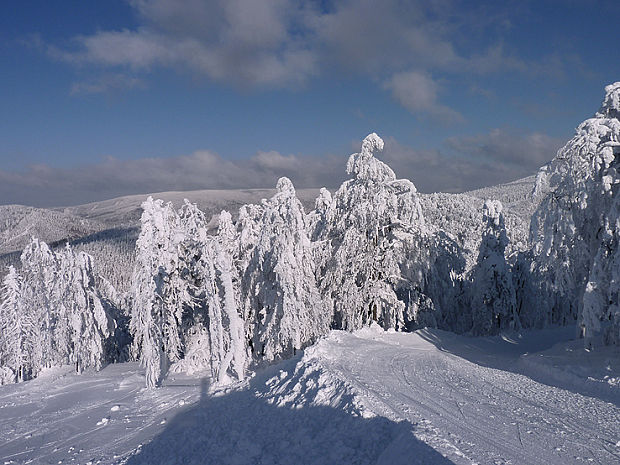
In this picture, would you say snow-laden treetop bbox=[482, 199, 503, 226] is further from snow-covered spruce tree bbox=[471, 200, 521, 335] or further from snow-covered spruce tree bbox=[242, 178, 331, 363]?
snow-covered spruce tree bbox=[242, 178, 331, 363]

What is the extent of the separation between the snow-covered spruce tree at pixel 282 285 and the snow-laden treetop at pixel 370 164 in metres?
3.97

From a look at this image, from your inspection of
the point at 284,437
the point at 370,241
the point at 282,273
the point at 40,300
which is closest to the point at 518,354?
the point at 370,241

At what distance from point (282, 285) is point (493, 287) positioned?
53.8 ft

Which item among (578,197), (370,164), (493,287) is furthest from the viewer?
(493,287)

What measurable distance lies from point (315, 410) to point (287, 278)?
404 inches

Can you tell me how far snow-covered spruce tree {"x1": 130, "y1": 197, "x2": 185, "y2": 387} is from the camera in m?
18.1

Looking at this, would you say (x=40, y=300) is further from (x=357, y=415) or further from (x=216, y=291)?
(x=357, y=415)

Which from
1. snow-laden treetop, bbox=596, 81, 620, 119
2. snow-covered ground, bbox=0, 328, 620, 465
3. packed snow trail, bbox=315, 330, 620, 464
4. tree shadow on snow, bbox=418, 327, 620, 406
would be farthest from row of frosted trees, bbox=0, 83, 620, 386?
packed snow trail, bbox=315, 330, 620, 464

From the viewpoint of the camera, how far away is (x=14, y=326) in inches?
1324

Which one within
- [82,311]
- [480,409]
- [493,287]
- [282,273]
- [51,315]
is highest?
[282,273]

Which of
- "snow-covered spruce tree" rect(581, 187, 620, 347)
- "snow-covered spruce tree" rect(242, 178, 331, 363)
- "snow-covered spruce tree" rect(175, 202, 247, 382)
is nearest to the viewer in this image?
"snow-covered spruce tree" rect(581, 187, 620, 347)

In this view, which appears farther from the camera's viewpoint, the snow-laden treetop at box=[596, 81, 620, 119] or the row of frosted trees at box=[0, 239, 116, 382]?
the row of frosted trees at box=[0, 239, 116, 382]

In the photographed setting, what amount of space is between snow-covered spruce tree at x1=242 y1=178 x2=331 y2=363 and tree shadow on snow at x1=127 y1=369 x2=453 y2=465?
7.32 m

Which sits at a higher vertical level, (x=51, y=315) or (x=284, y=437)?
(x=51, y=315)
